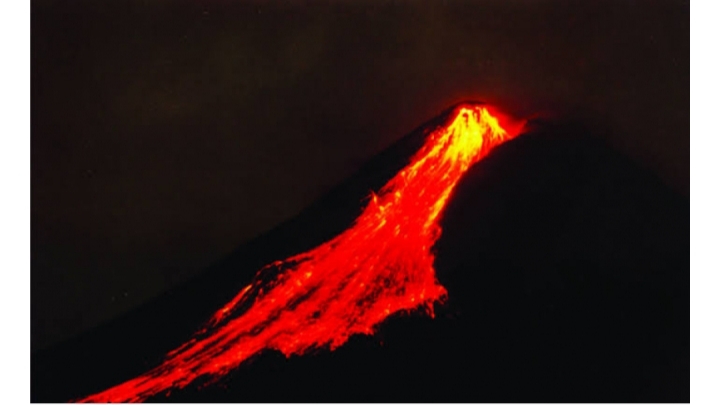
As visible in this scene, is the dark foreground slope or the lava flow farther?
the lava flow

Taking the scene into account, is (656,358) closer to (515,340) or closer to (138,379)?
(515,340)

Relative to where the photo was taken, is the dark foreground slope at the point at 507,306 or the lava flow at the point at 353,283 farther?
the lava flow at the point at 353,283

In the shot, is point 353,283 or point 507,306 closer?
point 507,306

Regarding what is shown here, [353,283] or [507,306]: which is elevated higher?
[353,283]
